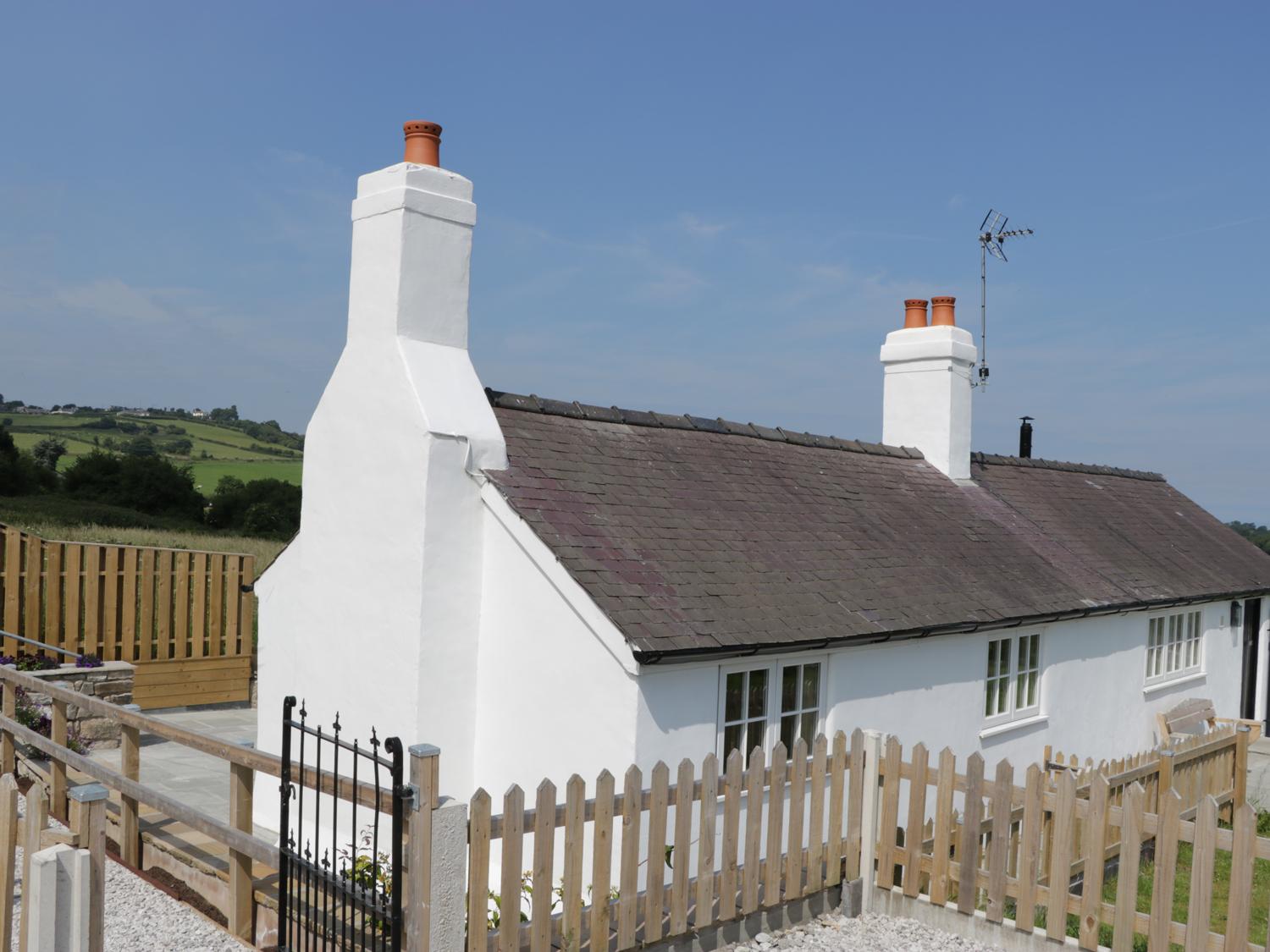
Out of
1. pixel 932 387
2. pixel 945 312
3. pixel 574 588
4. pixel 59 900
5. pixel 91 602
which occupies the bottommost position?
pixel 91 602

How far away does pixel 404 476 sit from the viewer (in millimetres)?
8875

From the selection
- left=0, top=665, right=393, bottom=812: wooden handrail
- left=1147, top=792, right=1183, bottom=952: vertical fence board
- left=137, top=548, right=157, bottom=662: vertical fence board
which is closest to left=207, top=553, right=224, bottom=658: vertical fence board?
left=137, top=548, right=157, bottom=662: vertical fence board

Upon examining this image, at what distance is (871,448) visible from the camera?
15.5 m

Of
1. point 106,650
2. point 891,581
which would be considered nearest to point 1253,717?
point 891,581

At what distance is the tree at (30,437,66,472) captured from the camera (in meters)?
45.0

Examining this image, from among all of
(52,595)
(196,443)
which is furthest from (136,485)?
(52,595)

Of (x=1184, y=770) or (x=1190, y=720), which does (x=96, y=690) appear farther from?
(x=1190, y=720)

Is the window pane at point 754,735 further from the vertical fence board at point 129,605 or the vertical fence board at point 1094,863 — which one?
the vertical fence board at point 129,605

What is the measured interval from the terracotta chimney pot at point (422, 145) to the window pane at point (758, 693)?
5.47 m

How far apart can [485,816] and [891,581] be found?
6379mm

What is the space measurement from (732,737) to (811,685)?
1060 mm

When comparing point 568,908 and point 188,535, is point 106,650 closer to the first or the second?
point 568,908

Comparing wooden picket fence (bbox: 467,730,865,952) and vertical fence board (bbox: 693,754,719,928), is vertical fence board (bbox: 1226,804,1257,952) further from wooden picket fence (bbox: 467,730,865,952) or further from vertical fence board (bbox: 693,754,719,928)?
vertical fence board (bbox: 693,754,719,928)

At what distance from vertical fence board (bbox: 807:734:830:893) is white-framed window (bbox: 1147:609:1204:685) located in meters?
9.03
